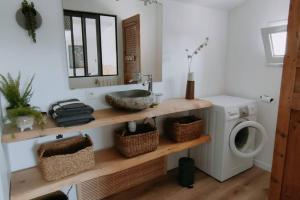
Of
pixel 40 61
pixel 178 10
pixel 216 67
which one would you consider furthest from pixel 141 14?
pixel 216 67

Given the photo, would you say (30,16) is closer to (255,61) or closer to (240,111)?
(240,111)

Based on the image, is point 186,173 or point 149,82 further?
point 186,173

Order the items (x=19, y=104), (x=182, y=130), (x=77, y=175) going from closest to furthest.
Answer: (x=19, y=104)
(x=77, y=175)
(x=182, y=130)

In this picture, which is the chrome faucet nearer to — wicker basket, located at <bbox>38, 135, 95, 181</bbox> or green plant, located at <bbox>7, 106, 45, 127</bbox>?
wicker basket, located at <bbox>38, 135, 95, 181</bbox>

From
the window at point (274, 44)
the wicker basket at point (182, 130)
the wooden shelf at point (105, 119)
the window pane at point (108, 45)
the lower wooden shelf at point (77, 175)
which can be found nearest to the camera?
the wooden shelf at point (105, 119)

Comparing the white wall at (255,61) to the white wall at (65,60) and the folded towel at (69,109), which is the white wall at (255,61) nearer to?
the white wall at (65,60)

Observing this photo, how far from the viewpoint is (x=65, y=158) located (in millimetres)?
1480

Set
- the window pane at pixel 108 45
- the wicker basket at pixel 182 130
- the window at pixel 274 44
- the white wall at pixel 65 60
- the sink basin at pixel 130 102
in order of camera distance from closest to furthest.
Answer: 1. the white wall at pixel 65 60
2. the sink basin at pixel 130 102
3. the window pane at pixel 108 45
4. the wicker basket at pixel 182 130
5. the window at pixel 274 44

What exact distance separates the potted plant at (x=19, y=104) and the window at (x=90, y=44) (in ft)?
1.23

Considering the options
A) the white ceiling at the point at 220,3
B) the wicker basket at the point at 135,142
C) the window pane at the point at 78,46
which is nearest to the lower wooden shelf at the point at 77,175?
the wicker basket at the point at 135,142

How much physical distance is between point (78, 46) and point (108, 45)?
0.27 meters

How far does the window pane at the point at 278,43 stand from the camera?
2.18 metres

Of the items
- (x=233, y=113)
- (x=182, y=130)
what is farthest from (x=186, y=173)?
(x=233, y=113)

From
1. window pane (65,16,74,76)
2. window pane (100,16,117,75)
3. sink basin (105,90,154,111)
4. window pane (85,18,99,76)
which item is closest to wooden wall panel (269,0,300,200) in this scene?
sink basin (105,90,154,111)
